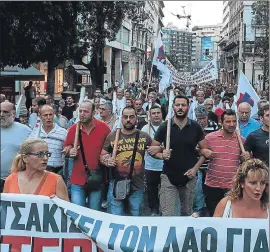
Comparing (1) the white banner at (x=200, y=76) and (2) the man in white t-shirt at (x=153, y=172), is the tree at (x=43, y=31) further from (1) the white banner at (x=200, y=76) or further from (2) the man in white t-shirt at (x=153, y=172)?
(2) the man in white t-shirt at (x=153, y=172)

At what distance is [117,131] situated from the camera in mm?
5750

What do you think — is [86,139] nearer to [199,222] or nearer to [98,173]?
[98,173]

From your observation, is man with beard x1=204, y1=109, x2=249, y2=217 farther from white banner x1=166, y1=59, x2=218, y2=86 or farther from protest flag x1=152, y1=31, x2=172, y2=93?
white banner x1=166, y1=59, x2=218, y2=86

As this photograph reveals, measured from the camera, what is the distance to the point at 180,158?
5.62m

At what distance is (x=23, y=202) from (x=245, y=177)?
1690 millimetres

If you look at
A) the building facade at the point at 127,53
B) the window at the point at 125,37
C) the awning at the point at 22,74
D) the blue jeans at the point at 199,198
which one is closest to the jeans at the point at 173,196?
the blue jeans at the point at 199,198

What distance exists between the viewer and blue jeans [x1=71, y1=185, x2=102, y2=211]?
231 inches

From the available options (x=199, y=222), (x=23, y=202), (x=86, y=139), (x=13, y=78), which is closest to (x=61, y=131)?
(x=86, y=139)

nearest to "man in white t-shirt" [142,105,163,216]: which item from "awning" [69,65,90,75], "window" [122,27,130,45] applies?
"awning" [69,65,90,75]

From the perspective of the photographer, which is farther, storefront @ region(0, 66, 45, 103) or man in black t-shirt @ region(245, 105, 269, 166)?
storefront @ region(0, 66, 45, 103)

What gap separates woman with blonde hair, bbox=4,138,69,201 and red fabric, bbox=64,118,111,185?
145 cm

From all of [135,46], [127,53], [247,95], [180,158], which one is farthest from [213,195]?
[135,46]

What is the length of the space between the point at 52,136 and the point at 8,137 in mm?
558

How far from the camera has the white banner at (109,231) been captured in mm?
4012
